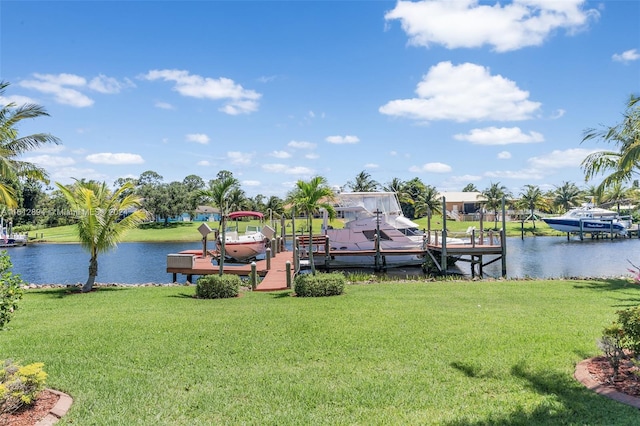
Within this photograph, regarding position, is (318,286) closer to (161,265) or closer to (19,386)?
(19,386)

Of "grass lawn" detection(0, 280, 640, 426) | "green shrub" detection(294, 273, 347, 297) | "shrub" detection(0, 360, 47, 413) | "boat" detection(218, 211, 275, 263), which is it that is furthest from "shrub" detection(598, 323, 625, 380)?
"boat" detection(218, 211, 275, 263)

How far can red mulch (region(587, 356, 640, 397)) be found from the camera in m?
5.07

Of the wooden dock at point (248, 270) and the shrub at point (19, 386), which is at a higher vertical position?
the shrub at point (19, 386)

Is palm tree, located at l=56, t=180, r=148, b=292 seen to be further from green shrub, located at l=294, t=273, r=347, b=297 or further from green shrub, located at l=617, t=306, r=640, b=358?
green shrub, located at l=617, t=306, r=640, b=358

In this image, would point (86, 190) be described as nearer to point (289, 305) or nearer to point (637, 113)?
point (289, 305)

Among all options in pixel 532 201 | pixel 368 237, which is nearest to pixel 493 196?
pixel 532 201

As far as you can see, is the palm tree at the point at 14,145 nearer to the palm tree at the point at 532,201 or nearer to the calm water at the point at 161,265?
the calm water at the point at 161,265

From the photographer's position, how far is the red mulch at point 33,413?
4.47 metres

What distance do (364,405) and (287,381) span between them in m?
1.13

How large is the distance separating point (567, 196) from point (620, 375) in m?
77.4

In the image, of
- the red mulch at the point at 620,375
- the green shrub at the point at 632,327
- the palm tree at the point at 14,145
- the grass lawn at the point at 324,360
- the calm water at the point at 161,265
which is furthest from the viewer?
the calm water at the point at 161,265

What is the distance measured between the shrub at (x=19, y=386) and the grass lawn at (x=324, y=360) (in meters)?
0.44

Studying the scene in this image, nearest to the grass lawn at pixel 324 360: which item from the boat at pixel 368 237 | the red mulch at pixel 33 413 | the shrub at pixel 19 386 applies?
the red mulch at pixel 33 413

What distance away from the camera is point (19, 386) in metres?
4.70
